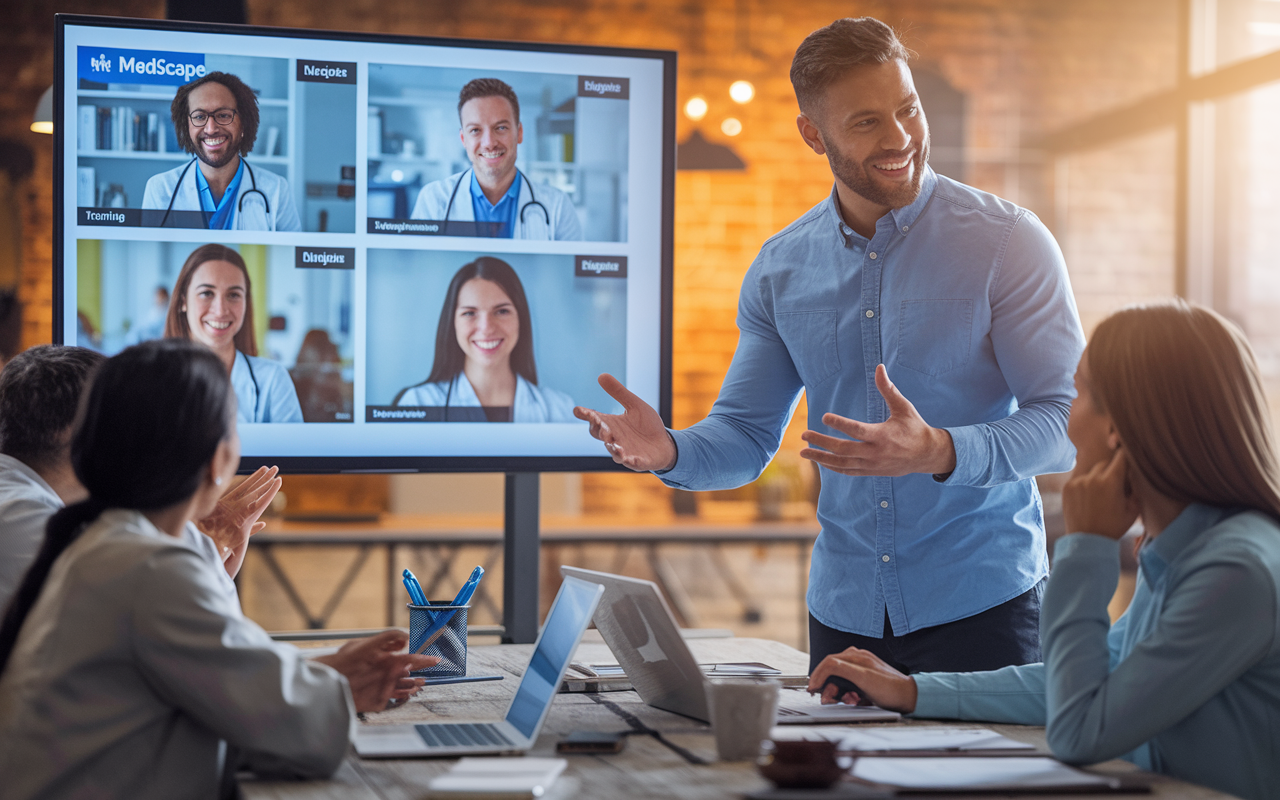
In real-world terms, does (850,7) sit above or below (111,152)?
above

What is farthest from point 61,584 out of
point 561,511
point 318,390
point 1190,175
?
point 1190,175

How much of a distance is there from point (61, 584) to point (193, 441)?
0.18m

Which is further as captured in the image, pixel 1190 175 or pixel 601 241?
pixel 1190 175

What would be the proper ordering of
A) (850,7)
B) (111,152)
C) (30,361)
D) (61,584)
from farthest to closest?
(850,7) < (111,152) < (30,361) < (61,584)

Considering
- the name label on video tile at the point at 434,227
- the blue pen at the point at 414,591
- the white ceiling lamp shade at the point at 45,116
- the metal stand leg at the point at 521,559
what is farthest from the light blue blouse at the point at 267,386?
the white ceiling lamp shade at the point at 45,116

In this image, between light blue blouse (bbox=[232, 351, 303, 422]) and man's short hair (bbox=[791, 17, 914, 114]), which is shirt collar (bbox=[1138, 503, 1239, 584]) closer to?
man's short hair (bbox=[791, 17, 914, 114])

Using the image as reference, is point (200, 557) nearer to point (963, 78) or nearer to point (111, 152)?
point (111, 152)

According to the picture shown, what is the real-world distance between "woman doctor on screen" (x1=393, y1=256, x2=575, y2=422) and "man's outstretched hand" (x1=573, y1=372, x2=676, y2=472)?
37cm

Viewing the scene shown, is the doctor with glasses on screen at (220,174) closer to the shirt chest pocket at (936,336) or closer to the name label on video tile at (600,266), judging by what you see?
the name label on video tile at (600,266)

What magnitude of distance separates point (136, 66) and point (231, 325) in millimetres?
496

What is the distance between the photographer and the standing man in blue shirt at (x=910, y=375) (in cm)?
174

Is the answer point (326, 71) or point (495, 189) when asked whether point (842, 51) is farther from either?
point (326, 71)

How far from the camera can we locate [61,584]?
107 cm

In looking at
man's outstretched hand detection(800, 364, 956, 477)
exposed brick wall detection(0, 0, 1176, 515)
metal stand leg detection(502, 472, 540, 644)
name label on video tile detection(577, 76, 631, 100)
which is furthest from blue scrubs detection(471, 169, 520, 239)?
exposed brick wall detection(0, 0, 1176, 515)
